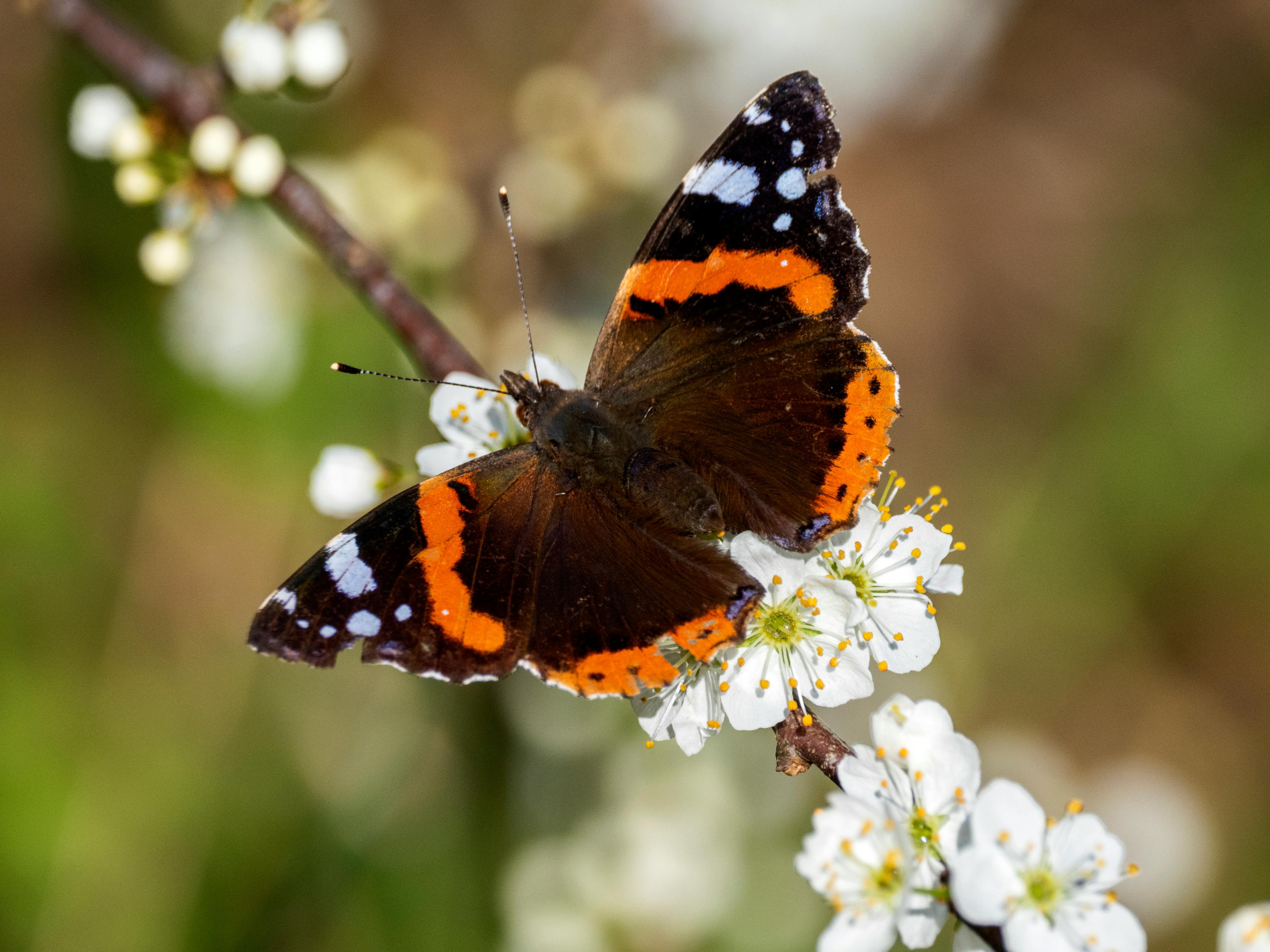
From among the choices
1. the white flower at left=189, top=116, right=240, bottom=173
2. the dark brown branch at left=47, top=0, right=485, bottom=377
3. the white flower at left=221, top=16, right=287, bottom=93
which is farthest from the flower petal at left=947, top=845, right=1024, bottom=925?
the white flower at left=221, top=16, right=287, bottom=93

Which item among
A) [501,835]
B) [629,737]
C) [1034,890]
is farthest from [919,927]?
[501,835]

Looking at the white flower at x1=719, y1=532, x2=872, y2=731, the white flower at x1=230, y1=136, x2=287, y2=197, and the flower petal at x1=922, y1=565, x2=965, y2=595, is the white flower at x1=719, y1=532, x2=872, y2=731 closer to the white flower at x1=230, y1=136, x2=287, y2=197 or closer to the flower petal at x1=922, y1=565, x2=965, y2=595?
the flower petal at x1=922, y1=565, x2=965, y2=595

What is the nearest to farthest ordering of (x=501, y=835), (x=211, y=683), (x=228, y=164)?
(x=228, y=164), (x=501, y=835), (x=211, y=683)

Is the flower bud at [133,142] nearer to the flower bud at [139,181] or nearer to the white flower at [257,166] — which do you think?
the flower bud at [139,181]

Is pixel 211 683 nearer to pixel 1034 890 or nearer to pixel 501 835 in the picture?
pixel 501 835

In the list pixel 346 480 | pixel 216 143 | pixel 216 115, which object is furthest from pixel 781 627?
pixel 216 115

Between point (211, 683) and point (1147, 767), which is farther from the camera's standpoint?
point (1147, 767)

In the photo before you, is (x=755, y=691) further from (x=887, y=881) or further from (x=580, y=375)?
(x=580, y=375)
